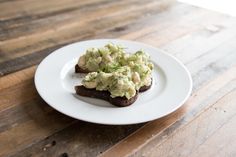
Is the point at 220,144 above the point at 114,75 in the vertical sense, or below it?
below

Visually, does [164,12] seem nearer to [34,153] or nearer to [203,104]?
[203,104]

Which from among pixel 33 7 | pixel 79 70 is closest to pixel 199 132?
pixel 79 70

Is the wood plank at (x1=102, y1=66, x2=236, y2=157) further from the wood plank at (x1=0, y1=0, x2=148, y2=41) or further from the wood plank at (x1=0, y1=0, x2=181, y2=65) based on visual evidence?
the wood plank at (x1=0, y1=0, x2=148, y2=41)

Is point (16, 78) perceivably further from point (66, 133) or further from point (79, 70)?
point (66, 133)

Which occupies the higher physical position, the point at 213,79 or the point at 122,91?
the point at 122,91

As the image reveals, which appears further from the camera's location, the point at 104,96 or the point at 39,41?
the point at 39,41

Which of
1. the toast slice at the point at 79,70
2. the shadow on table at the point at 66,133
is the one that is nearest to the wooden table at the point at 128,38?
the shadow on table at the point at 66,133

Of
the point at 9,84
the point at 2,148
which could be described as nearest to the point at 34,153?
the point at 2,148

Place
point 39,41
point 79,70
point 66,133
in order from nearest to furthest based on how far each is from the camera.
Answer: point 66,133 → point 79,70 → point 39,41
